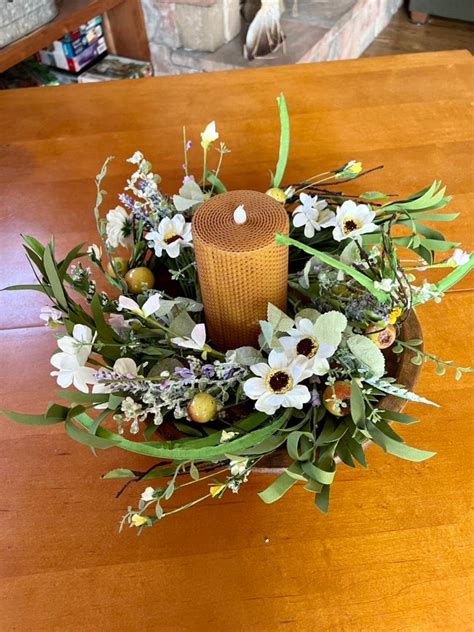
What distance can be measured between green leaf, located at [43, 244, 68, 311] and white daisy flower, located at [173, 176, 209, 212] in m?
0.14

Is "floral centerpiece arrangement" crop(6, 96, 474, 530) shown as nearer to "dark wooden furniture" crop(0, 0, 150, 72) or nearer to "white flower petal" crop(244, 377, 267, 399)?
"white flower petal" crop(244, 377, 267, 399)

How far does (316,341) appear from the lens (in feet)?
1.56

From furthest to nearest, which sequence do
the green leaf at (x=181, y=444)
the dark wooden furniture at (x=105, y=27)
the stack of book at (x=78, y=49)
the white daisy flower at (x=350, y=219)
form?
the stack of book at (x=78, y=49) → the dark wooden furniture at (x=105, y=27) → the white daisy flower at (x=350, y=219) → the green leaf at (x=181, y=444)

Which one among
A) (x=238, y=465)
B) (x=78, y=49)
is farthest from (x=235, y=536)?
(x=78, y=49)

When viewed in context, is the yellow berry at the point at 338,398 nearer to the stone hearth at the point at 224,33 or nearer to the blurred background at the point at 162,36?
the blurred background at the point at 162,36

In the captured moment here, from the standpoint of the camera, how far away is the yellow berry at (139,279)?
595 mm

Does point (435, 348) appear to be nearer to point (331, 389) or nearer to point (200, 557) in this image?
point (331, 389)

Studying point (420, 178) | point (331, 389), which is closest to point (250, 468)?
point (331, 389)

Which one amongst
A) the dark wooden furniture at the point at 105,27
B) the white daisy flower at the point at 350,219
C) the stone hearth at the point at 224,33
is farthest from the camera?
the stone hearth at the point at 224,33

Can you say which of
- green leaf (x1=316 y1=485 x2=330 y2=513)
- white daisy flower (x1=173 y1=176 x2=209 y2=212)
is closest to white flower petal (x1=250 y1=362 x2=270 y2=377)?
green leaf (x1=316 y1=485 x2=330 y2=513)

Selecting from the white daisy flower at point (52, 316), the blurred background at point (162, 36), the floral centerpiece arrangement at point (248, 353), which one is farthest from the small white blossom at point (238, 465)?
the blurred background at point (162, 36)

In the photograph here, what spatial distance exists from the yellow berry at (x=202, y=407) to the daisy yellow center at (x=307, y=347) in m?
0.08

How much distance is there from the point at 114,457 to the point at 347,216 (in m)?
0.34

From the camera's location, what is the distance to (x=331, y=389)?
0.50m
